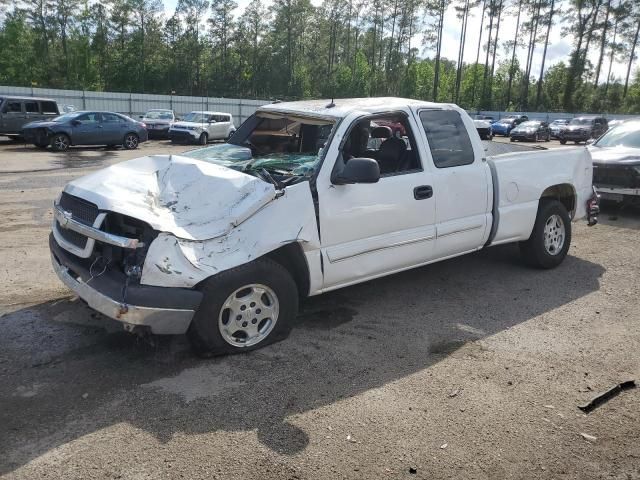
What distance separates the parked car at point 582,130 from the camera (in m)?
32.3

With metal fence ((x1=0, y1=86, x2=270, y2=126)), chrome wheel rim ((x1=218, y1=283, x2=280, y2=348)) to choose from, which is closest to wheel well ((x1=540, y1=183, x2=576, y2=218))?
chrome wheel rim ((x1=218, y1=283, x2=280, y2=348))

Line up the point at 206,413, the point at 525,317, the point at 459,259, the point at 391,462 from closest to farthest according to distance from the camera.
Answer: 1. the point at 391,462
2. the point at 206,413
3. the point at 525,317
4. the point at 459,259

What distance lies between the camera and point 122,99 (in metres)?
35.8

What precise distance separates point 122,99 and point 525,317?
3552 cm

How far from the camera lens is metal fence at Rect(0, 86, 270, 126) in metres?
32.3

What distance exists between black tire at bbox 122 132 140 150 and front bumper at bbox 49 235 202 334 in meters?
19.0

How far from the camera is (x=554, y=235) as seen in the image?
6.41 meters

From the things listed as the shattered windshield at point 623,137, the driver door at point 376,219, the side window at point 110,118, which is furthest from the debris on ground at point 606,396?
the side window at point 110,118

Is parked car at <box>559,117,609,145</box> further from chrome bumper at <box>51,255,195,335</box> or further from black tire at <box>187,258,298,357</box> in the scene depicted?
chrome bumper at <box>51,255,195,335</box>

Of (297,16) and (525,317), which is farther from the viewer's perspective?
(297,16)

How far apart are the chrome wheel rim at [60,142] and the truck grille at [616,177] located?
1694 centimetres

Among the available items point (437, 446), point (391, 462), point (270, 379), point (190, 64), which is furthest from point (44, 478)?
point (190, 64)

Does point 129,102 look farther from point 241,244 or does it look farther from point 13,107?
point 241,244

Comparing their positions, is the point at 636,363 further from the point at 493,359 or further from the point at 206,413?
the point at 206,413
